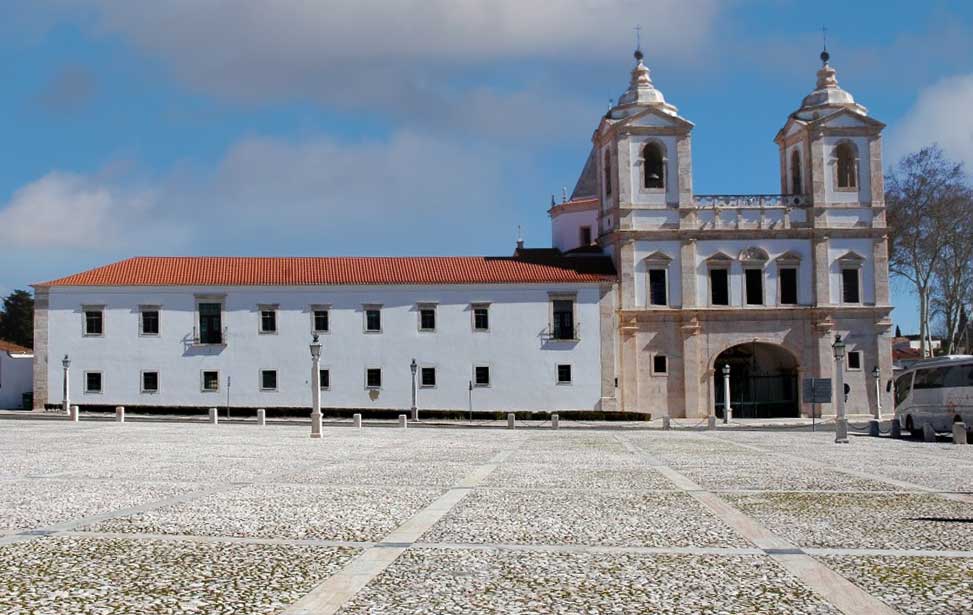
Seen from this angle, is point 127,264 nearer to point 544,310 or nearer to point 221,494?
point 544,310

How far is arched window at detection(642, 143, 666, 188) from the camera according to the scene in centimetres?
5588

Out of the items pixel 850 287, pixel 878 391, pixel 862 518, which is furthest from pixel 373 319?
pixel 862 518

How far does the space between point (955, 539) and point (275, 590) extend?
5919 millimetres

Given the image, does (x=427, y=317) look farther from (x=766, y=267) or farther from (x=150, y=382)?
(x=766, y=267)

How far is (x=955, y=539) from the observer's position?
9.55 m

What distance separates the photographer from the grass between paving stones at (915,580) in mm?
6777

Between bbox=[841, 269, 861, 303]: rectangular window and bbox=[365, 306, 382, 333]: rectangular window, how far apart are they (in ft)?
76.0

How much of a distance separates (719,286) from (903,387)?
19382 millimetres

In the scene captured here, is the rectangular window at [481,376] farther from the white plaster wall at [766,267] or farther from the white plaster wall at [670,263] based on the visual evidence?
the white plaster wall at [766,267]

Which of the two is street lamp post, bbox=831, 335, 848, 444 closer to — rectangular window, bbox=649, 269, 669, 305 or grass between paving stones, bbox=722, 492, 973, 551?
grass between paving stones, bbox=722, 492, 973, 551

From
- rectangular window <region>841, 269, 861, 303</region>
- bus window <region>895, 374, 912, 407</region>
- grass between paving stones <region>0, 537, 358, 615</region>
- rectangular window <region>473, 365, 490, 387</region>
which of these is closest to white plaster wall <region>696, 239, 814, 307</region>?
rectangular window <region>841, 269, 861, 303</region>

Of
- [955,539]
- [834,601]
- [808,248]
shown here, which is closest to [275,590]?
[834,601]

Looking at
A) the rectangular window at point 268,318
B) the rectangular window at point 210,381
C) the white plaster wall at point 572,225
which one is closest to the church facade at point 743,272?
the white plaster wall at point 572,225

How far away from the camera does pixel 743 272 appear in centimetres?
5559
